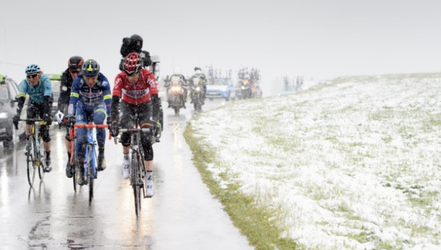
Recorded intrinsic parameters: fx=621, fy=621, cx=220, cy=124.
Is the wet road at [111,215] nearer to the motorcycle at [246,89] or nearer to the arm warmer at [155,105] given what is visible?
the arm warmer at [155,105]

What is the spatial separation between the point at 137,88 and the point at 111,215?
180 cm

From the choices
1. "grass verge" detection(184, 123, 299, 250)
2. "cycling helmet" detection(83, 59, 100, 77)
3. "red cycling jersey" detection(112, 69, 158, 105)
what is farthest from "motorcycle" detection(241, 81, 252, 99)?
"red cycling jersey" detection(112, 69, 158, 105)

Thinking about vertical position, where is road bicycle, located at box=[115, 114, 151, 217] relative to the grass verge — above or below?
above

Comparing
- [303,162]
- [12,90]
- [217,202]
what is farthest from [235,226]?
[12,90]

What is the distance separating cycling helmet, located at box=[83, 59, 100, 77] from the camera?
364 inches

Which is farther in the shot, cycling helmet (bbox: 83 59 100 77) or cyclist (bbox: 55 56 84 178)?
cyclist (bbox: 55 56 84 178)

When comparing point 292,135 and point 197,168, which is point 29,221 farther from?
point 292,135

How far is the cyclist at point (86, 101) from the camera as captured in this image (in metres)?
9.39

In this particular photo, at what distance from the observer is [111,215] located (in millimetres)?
8438

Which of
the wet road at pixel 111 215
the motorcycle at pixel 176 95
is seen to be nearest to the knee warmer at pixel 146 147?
the wet road at pixel 111 215

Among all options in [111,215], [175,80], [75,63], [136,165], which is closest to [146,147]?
[136,165]

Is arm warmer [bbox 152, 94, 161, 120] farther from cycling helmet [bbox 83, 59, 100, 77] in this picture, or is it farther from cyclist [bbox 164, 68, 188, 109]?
cyclist [bbox 164, 68, 188, 109]

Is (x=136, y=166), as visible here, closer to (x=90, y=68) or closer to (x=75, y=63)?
(x=90, y=68)

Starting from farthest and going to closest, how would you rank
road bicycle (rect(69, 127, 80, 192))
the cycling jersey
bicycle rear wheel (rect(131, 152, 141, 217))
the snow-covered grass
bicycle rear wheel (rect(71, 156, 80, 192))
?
road bicycle (rect(69, 127, 80, 192)), bicycle rear wheel (rect(71, 156, 80, 192)), the cycling jersey, bicycle rear wheel (rect(131, 152, 141, 217)), the snow-covered grass
